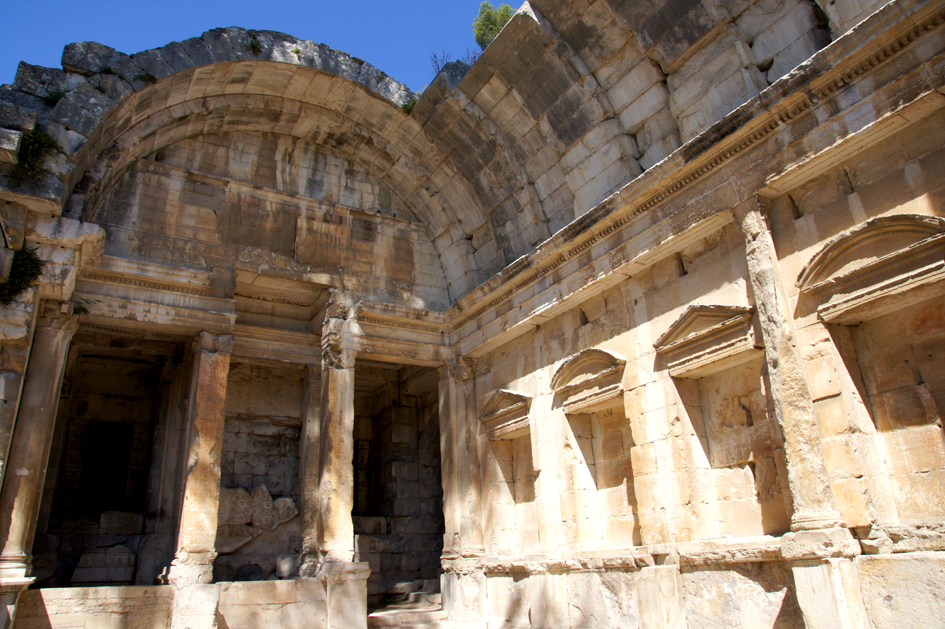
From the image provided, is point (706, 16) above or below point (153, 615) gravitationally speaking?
above

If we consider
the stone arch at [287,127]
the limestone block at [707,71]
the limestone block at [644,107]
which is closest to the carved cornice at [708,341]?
the limestone block at [707,71]

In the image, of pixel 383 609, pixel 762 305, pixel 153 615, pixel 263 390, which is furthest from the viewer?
pixel 263 390

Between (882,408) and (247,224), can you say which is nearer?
(882,408)

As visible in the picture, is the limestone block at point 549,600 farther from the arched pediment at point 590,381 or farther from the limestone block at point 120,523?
the limestone block at point 120,523

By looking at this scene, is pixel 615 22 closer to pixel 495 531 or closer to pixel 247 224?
pixel 247 224

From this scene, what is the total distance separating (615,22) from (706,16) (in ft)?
3.76

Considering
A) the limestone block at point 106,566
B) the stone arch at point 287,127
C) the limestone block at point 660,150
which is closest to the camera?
the limestone block at point 660,150

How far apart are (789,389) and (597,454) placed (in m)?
3.13

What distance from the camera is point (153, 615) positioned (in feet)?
24.9

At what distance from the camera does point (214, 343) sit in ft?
30.3

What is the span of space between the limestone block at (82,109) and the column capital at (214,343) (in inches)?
114

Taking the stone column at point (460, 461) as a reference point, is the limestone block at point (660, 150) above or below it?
above

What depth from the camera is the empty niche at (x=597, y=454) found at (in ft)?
26.2

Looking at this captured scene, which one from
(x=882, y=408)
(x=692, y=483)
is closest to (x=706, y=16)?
(x=882, y=408)
